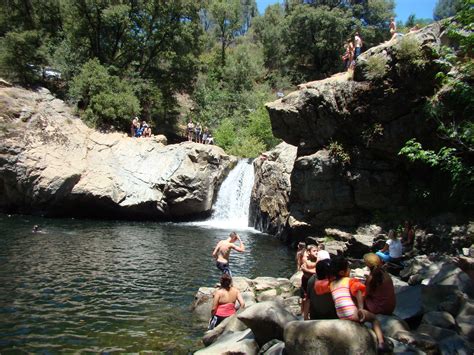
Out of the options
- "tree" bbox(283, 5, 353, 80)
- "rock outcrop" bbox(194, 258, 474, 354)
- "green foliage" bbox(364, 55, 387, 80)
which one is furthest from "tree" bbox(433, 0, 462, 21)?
"rock outcrop" bbox(194, 258, 474, 354)

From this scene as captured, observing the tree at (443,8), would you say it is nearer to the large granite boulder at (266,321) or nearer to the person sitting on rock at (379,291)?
the person sitting on rock at (379,291)

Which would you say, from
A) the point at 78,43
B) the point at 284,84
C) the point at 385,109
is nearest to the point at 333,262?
the point at 385,109

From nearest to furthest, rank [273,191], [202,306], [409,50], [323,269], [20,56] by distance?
1. [323,269]
2. [202,306]
3. [409,50]
4. [273,191]
5. [20,56]

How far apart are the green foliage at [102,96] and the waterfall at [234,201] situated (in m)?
11.0


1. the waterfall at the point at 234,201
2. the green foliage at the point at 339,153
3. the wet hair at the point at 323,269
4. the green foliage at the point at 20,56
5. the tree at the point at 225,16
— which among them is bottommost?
the wet hair at the point at 323,269

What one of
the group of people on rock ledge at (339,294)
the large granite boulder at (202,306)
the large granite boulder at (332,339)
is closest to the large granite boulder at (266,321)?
the group of people on rock ledge at (339,294)

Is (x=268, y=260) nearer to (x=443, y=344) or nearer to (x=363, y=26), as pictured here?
(x=443, y=344)

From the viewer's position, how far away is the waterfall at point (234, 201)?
30.0m

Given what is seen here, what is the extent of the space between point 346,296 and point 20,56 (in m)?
A: 35.8

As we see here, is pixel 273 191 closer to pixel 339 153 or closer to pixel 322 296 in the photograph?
pixel 339 153

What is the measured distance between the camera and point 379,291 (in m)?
7.77

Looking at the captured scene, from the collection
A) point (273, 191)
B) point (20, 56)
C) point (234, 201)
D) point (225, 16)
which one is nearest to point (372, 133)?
point (273, 191)

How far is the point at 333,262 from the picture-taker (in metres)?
6.45

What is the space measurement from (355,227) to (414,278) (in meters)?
8.08
